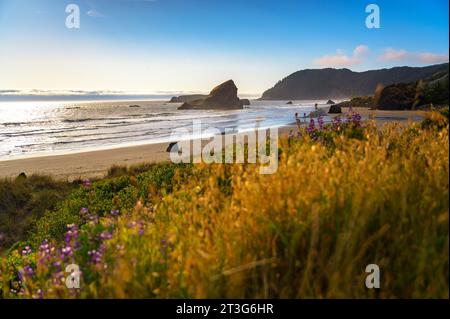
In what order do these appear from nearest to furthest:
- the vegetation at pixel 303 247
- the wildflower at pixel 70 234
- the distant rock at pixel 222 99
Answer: the vegetation at pixel 303 247
the wildflower at pixel 70 234
the distant rock at pixel 222 99

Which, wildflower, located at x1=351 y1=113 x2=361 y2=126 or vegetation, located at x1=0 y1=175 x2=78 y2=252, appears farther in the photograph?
vegetation, located at x1=0 y1=175 x2=78 y2=252

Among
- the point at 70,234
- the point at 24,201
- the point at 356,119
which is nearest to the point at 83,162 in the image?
the point at 24,201

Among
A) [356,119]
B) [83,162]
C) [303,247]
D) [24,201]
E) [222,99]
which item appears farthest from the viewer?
[222,99]

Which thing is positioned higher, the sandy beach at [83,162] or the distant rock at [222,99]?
the distant rock at [222,99]

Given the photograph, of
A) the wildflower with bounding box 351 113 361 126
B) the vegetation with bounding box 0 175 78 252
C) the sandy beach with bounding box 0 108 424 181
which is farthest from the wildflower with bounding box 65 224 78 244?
the sandy beach with bounding box 0 108 424 181

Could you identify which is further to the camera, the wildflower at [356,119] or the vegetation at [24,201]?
the vegetation at [24,201]

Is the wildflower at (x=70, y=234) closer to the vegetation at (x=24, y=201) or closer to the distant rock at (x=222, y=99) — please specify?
the vegetation at (x=24, y=201)

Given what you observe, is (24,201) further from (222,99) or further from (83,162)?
(222,99)

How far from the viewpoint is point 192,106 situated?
377 feet

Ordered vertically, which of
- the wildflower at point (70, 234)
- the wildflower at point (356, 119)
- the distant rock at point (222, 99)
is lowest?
the wildflower at point (70, 234)

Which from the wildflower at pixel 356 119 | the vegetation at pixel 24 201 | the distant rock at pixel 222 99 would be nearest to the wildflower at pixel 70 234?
the wildflower at pixel 356 119

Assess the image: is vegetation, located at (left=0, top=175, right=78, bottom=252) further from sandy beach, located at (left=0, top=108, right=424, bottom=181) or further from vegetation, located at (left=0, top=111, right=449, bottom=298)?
vegetation, located at (left=0, top=111, right=449, bottom=298)

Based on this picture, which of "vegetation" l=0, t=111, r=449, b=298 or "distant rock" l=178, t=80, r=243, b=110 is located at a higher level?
"distant rock" l=178, t=80, r=243, b=110

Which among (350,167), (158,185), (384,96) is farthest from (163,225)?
(384,96)
